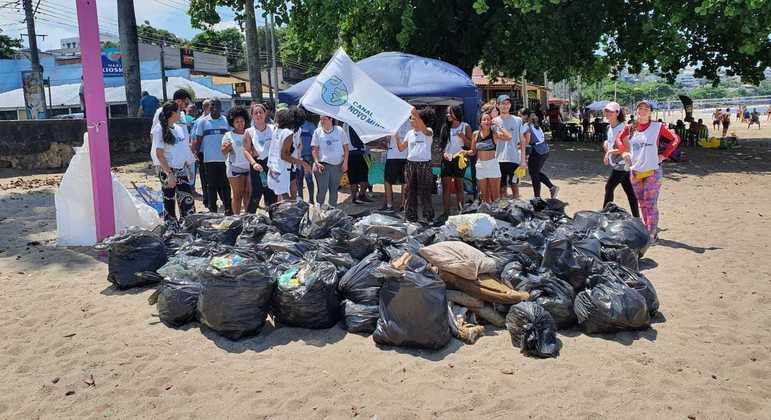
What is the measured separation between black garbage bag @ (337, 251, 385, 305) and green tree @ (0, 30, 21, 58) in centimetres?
5594

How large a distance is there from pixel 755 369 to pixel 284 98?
7.76 meters

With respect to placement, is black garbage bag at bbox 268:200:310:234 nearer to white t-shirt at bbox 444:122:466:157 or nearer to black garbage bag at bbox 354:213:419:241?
black garbage bag at bbox 354:213:419:241

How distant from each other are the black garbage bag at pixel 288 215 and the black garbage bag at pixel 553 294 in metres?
2.34

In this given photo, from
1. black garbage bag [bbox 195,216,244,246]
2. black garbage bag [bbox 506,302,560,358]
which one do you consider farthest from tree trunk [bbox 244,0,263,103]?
black garbage bag [bbox 506,302,560,358]

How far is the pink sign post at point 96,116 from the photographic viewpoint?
5812mm

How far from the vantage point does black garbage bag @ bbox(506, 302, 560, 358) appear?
3.78 metres

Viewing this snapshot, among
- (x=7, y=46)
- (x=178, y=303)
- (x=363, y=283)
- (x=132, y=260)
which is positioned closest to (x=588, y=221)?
(x=363, y=283)

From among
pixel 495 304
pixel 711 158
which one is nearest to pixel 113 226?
pixel 495 304

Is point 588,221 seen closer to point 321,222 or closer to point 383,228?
point 383,228

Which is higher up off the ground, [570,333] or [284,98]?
[284,98]

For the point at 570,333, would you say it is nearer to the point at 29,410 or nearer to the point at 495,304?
the point at 495,304

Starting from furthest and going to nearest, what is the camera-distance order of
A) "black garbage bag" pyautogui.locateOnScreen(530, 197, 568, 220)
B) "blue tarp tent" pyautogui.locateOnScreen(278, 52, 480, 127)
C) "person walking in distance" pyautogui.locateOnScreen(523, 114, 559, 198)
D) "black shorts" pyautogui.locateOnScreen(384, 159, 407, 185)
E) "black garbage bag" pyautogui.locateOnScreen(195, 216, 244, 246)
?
"blue tarp tent" pyautogui.locateOnScreen(278, 52, 480, 127), "person walking in distance" pyautogui.locateOnScreen(523, 114, 559, 198), "black shorts" pyautogui.locateOnScreen(384, 159, 407, 185), "black garbage bag" pyautogui.locateOnScreen(530, 197, 568, 220), "black garbage bag" pyautogui.locateOnScreen(195, 216, 244, 246)

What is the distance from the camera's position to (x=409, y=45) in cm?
1648

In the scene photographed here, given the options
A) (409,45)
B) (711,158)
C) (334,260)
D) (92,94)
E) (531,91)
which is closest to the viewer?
(334,260)
